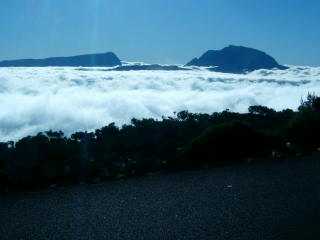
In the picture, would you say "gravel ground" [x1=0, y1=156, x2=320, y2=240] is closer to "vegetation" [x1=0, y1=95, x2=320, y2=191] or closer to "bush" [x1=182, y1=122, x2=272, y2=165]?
"vegetation" [x1=0, y1=95, x2=320, y2=191]

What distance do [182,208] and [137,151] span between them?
7082mm

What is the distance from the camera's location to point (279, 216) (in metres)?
6.99

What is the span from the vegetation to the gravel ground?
Result: 1.37 m

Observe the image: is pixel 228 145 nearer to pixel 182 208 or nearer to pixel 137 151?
pixel 137 151

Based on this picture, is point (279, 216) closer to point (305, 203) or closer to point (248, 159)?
point (305, 203)

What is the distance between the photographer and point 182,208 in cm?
786

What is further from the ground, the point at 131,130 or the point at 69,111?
the point at 131,130

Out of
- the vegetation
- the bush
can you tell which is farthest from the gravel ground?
the bush

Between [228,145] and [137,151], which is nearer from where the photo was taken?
[228,145]

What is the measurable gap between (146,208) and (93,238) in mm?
1539

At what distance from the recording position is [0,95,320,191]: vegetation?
11.7 meters

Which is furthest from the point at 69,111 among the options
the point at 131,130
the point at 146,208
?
the point at 146,208

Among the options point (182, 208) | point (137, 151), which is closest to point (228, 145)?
point (137, 151)

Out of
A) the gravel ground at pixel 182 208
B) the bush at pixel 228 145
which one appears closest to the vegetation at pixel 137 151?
the bush at pixel 228 145
